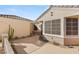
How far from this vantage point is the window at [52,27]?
341 cm

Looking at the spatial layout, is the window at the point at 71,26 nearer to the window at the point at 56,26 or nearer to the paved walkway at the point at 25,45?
the window at the point at 56,26

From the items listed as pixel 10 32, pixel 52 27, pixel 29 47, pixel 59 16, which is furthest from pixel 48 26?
pixel 10 32

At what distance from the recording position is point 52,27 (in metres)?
3.51

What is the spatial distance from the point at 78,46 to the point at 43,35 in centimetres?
67

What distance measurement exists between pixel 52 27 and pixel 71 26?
1.18 ft

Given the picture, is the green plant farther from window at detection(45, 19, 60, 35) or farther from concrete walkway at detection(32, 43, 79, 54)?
window at detection(45, 19, 60, 35)

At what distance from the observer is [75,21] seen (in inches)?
133

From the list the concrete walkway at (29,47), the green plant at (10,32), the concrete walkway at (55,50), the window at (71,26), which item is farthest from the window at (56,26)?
the green plant at (10,32)

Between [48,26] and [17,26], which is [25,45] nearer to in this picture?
[17,26]

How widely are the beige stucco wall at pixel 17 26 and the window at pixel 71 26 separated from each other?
709 millimetres

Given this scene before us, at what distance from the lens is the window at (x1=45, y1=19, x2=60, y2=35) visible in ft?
11.2

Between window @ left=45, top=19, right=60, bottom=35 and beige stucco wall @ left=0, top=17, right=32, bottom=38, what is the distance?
1.07 feet
